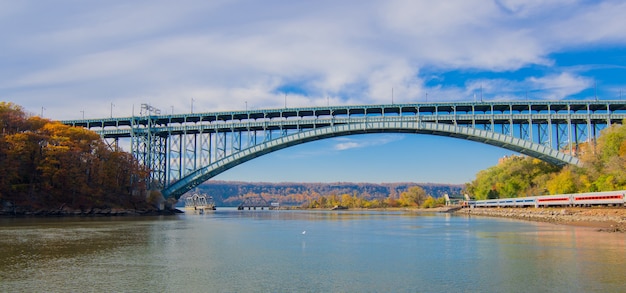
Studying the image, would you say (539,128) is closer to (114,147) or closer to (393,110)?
(393,110)

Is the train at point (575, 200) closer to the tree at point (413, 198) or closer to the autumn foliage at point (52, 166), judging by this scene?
the autumn foliage at point (52, 166)

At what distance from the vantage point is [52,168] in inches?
2183

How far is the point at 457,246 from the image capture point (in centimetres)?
2386

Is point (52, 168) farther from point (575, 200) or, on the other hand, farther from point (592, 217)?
point (575, 200)

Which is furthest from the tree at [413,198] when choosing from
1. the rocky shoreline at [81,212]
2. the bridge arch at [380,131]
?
the rocky shoreline at [81,212]

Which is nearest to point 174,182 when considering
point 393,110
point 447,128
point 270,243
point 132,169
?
point 132,169

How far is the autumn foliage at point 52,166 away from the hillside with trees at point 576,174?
176 ft

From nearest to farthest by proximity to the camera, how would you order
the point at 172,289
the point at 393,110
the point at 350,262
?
the point at 172,289
the point at 350,262
the point at 393,110

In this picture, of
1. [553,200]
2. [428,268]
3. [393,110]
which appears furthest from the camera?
[393,110]

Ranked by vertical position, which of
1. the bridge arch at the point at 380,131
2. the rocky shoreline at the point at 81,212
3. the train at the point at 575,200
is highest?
the bridge arch at the point at 380,131

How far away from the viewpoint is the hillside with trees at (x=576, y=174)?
47906 millimetres

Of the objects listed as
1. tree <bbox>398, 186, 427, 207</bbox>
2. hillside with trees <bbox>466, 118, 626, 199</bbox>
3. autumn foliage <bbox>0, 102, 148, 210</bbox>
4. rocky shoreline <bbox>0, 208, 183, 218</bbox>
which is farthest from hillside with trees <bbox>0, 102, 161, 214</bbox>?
tree <bbox>398, 186, 427, 207</bbox>

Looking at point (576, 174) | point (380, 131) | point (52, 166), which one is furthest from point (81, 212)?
point (576, 174)

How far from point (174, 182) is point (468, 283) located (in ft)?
195
